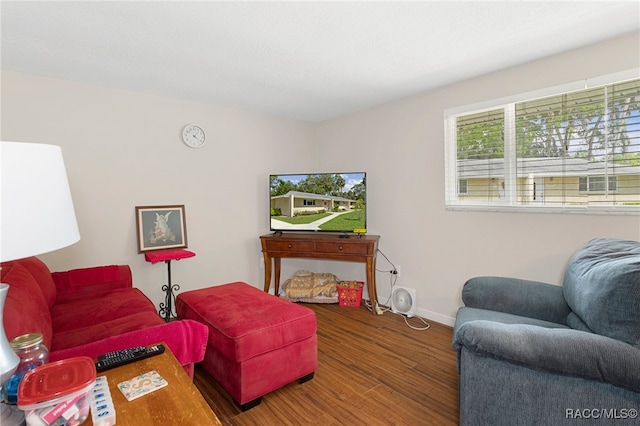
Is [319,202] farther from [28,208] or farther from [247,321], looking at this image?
[28,208]

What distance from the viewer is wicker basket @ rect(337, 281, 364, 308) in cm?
363

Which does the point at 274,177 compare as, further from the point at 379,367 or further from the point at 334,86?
the point at 379,367

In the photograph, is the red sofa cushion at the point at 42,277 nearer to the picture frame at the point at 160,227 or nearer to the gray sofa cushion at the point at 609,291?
the picture frame at the point at 160,227

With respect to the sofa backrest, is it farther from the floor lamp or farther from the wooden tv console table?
the wooden tv console table

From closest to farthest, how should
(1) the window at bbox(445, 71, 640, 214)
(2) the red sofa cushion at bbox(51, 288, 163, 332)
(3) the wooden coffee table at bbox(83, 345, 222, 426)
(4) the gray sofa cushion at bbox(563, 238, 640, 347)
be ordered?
1. (3) the wooden coffee table at bbox(83, 345, 222, 426)
2. (4) the gray sofa cushion at bbox(563, 238, 640, 347)
3. (2) the red sofa cushion at bbox(51, 288, 163, 332)
4. (1) the window at bbox(445, 71, 640, 214)

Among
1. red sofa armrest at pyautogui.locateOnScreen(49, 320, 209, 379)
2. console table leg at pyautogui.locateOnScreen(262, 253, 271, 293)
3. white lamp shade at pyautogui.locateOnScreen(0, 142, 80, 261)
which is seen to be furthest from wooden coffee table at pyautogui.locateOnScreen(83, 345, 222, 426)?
console table leg at pyautogui.locateOnScreen(262, 253, 271, 293)

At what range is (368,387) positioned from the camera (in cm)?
213

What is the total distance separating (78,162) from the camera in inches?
109

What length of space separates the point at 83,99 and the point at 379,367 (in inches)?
128

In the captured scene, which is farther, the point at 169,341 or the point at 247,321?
the point at 247,321

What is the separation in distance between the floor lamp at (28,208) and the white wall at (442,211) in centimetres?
286

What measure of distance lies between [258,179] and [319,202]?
82 cm

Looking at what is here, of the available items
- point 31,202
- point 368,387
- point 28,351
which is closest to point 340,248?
point 368,387

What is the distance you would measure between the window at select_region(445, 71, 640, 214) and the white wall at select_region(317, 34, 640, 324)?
0.10 m
